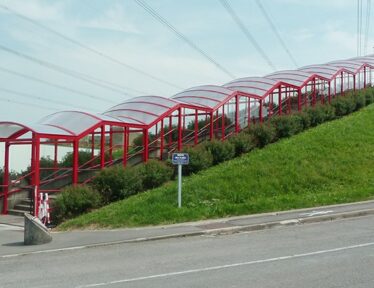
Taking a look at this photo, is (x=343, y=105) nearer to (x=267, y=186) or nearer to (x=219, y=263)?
(x=267, y=186)

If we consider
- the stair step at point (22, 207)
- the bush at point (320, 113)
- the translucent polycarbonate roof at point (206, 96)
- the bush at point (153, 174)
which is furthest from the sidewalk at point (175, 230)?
the bush at point (320, 113)

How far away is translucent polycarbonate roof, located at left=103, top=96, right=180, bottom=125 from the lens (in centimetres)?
2273

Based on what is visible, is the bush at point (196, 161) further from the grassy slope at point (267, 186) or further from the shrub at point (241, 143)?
the shrub at point (241, 143)

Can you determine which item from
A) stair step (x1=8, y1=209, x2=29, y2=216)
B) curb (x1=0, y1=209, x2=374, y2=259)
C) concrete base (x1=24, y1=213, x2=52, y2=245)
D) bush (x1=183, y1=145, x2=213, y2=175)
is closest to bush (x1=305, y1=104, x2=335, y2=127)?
bush (x1=183, y1=145, x2=213, y2=175)

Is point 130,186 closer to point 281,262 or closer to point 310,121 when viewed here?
point 281,262

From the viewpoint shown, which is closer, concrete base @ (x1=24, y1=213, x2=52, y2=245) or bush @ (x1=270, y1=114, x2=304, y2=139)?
concrete base @ (x1=24, y1=213, x2=52, y2=245)

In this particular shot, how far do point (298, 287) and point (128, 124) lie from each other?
49.4 ft

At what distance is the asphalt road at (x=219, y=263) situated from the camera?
25.8ft

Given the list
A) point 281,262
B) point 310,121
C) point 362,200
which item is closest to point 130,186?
point 362,200

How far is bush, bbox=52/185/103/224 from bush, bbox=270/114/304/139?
11.5 metres

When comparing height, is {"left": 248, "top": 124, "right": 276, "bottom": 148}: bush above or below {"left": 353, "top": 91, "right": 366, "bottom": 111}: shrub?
below

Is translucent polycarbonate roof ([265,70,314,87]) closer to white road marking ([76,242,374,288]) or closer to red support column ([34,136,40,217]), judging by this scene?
red support column ([34,136,40,217])

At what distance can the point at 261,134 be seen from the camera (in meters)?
24.4

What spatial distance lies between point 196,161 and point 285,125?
275 inches
